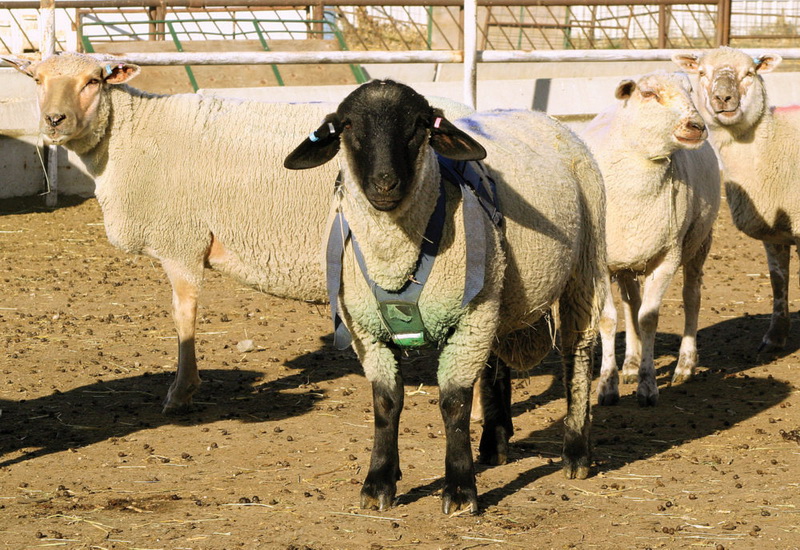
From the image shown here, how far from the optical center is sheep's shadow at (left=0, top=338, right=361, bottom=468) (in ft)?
19.5

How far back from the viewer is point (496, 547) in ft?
13.8

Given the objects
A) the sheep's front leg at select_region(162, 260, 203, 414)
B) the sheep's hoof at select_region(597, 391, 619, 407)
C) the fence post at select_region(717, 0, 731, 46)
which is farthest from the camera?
the fence post at select_region(717, 0, 731, 46)

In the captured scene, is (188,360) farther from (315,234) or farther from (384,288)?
(384,288)

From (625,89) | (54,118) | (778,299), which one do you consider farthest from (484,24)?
(54,118)

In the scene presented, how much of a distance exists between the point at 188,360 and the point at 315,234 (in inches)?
43.3

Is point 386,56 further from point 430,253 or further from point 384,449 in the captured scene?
point 384,449

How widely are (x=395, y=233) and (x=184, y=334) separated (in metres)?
2.59

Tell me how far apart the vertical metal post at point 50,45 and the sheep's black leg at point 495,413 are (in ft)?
17.4

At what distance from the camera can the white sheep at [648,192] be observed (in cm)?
671

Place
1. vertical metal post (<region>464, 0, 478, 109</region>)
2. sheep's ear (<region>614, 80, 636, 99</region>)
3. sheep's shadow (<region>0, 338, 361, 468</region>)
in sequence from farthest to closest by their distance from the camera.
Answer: vertical metal post (<region>464, 0, 478, 109</region>)
sheep's ear (<region>614, 80, 636, 99</region>)
sheep's shadow (<region>0, 338, 361, 468</region>)

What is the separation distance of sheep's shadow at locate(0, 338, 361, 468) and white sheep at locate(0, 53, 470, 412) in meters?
0.24

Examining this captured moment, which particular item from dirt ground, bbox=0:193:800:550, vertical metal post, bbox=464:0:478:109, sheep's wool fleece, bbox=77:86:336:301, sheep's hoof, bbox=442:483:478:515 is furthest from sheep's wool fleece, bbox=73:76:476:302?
vertical metal post, bbox=464:0:478:109

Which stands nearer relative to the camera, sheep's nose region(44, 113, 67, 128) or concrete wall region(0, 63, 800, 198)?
sheep's nose region(44, 113, 67, 128)

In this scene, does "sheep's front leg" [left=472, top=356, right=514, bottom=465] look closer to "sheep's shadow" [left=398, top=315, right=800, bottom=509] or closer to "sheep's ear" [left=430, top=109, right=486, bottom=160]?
"sheep's shadow" [left=398, top=315, right=800, bottom=509]
